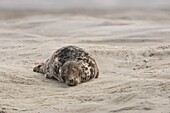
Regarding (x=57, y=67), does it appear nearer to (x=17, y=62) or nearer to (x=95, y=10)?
(x=17, y=62)

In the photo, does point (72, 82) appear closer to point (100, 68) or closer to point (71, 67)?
point (71, 67)

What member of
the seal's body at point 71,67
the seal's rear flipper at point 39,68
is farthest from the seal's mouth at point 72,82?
the seal's rear flipper at point 39,68

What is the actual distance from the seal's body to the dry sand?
0.34 ft

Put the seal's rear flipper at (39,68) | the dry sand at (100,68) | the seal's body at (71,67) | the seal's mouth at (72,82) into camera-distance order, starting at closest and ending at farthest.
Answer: the dry sand at (100,68) < the seal's mouth at (72,82) < the seal's body at (71,67) < the seal's rear flipper at (39,68)

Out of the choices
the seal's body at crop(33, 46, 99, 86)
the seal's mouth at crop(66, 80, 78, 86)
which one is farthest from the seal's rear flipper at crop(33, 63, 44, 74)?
the seal's mouth at crop(66, 80, 78, 86)

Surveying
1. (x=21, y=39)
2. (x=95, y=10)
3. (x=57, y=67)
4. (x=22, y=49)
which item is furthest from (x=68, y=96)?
(x=95, y=10)

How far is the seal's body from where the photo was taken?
5.35m

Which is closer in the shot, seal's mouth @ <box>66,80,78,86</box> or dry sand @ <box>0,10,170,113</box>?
dry sand @ <box>0,10,170,113</box>

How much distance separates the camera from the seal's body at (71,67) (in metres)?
5.35

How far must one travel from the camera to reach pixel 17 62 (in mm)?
6555

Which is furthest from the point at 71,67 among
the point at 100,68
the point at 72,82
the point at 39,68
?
the point at 100,68

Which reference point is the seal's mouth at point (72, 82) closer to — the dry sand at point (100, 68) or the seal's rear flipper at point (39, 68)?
the dry sand at point (100, 68)

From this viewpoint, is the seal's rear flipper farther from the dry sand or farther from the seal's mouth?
the seal's mouth

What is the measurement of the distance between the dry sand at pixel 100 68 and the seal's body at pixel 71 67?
103 mm
